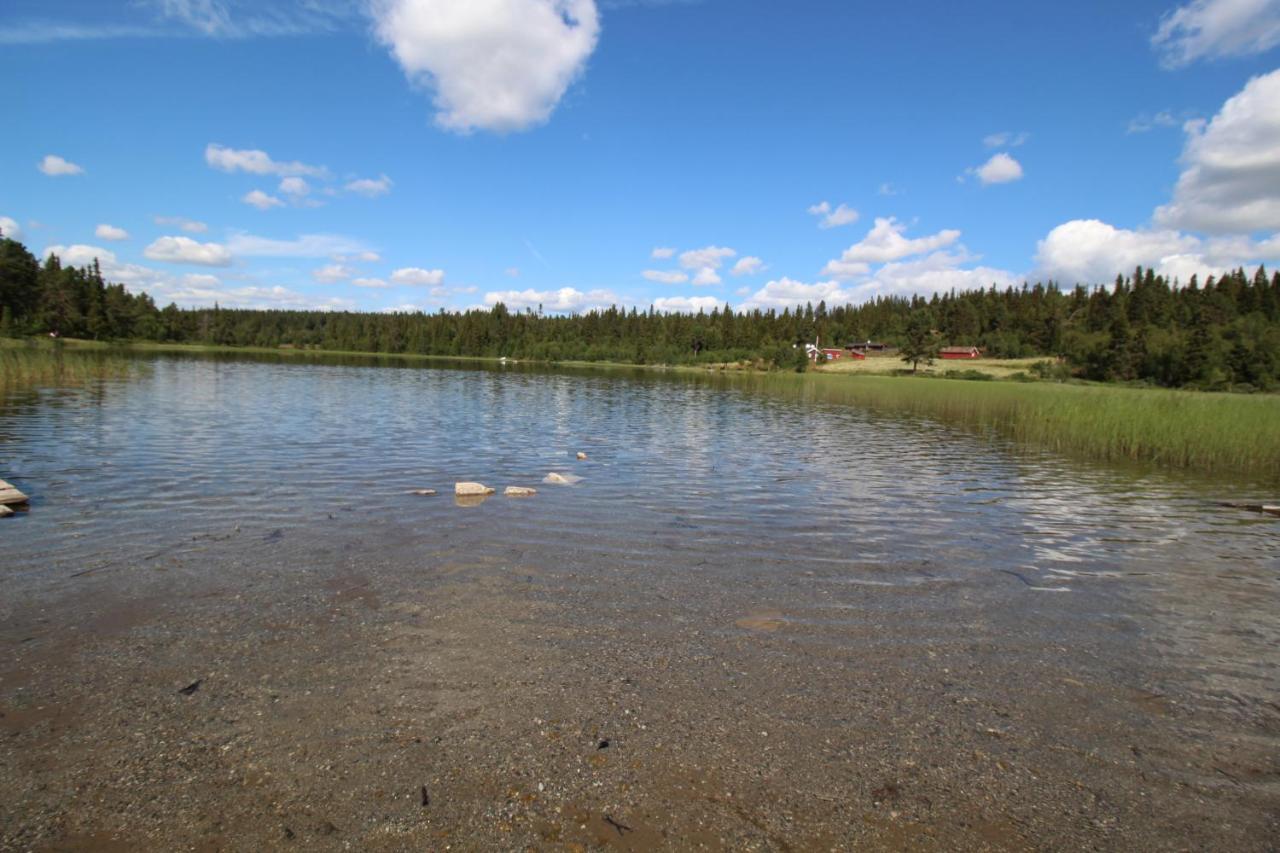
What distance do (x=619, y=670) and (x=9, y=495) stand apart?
14201 millimetres

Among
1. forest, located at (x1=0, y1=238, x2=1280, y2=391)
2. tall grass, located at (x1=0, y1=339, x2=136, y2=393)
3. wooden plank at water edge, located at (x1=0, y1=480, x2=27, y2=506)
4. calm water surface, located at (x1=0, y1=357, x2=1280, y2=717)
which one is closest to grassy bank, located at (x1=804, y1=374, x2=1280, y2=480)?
calm water surface, located at (x1=0, y1=357, x2=1280, y2=717)

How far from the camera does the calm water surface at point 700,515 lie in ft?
34.2

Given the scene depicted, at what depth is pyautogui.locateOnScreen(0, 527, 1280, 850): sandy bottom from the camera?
5059 millimetres

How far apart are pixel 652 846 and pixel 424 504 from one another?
1220 centimetres

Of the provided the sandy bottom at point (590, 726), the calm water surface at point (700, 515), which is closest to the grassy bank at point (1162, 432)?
the calm water surface at point (700, 515)

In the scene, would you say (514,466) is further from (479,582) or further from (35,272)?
(35,272)

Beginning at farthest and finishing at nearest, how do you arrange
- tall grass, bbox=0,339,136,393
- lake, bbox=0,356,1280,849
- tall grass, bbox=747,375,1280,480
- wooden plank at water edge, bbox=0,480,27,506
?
tall grass, bbox=0,339,136,393 → tall grass, bbox=747,375,1280,480 → wooden plank at water edge, bbox=0,480,27,506 → lake, bbox=0,356,1280,849

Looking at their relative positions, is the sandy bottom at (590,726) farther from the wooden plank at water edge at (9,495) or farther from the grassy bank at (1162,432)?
the grassy bank at (1162,432)

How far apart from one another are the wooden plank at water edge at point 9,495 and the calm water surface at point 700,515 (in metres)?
0.44

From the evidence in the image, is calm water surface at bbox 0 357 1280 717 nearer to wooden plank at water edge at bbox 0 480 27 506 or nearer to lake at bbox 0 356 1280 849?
lake at bbox 0 356 1280 849

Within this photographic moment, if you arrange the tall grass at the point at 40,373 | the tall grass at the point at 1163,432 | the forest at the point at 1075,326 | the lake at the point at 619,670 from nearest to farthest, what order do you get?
the lake at the point at 619,670, the tall grass at the point at 1163,432, the tall grass at the point at 40,373, the forest at the point at 1075,326

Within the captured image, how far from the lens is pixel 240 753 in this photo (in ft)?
18.8

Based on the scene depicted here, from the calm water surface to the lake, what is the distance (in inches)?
5.0

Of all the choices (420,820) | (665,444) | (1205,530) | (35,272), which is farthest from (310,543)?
(35,272)
